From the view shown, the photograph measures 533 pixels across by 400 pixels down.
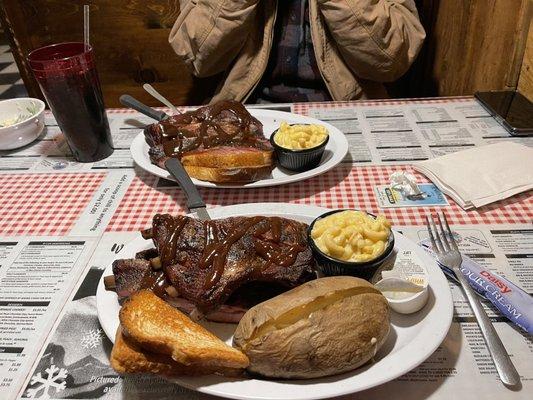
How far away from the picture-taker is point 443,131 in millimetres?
1619

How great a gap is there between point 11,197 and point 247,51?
123cm

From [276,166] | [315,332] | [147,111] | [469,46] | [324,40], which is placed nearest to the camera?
[315,332]

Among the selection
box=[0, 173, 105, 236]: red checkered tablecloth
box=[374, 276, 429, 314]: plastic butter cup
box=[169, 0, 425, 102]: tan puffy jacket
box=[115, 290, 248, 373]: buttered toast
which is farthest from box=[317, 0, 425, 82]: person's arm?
box=[115, 290, 248, 373]: buttered toast

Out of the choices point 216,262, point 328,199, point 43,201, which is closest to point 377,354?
point 216,262

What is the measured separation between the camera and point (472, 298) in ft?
3.01

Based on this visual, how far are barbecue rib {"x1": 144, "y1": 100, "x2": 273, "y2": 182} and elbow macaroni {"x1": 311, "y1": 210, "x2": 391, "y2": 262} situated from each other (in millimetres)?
437

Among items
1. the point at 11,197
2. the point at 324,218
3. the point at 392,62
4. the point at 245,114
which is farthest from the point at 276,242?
the point at 392,62

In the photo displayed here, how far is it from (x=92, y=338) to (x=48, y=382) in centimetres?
11

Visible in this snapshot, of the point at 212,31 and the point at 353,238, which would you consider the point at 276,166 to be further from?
the point at 212,31

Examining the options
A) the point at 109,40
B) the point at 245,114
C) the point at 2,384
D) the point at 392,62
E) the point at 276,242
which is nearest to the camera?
the point at 2,384

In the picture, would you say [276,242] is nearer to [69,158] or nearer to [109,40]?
[69,158]

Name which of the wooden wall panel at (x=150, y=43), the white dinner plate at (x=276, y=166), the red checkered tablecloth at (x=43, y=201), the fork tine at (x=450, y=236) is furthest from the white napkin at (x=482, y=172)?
the wooden wall panel at (x=150, y=43)

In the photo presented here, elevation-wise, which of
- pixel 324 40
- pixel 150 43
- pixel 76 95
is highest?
pixel 76 95

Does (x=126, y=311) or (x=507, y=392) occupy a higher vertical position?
(x=126, y=311)
